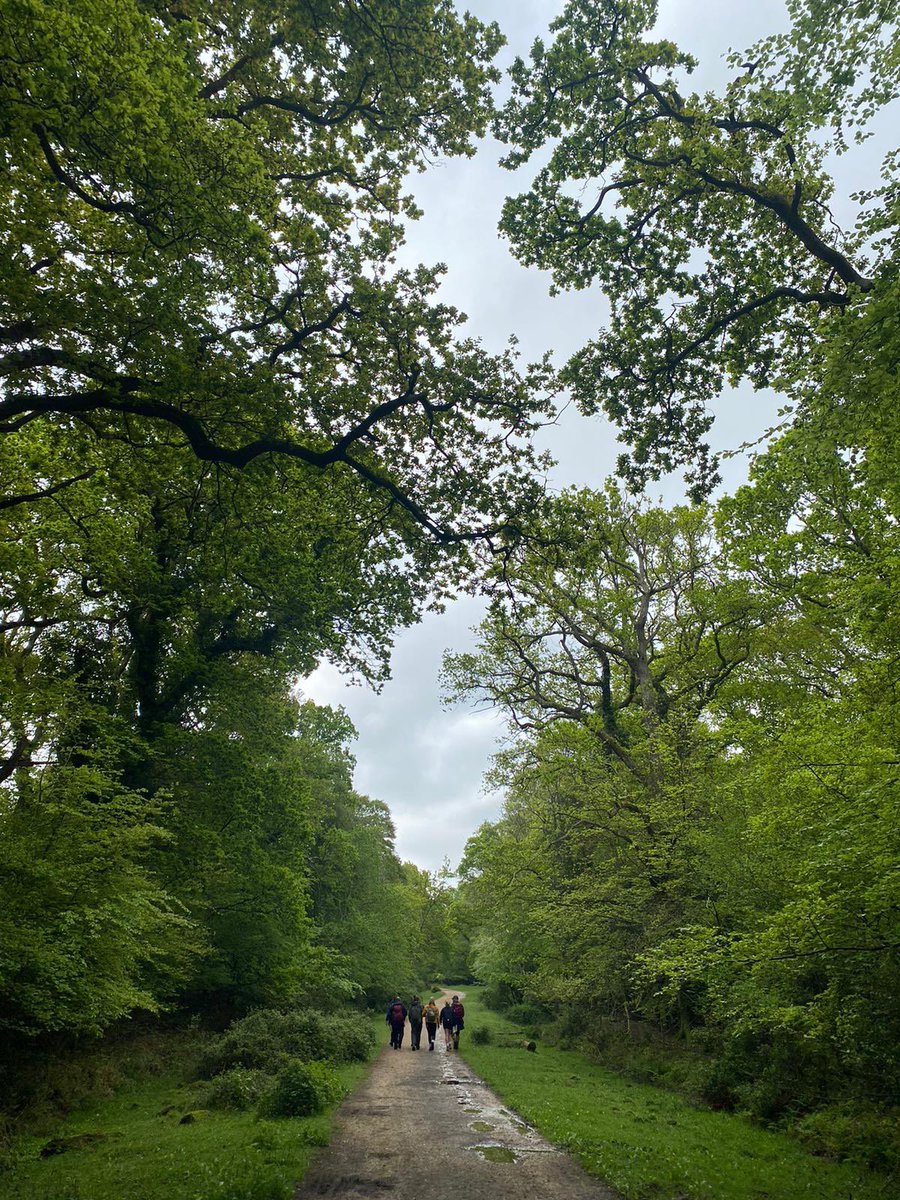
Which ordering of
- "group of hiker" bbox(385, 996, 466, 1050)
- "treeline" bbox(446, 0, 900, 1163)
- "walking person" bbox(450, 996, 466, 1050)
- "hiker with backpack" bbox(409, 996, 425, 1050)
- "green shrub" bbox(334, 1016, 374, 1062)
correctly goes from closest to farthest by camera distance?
"treeline" bbox(446, 0, 900, 1163), "green shrub" bbox(334, 1016, 374, 1062), "group of hiker" bbox(385, 996, 466, 1050), "walking person" bbox(450, 996, 466, 1050), "hiker with backpack" bbox(409, 996, 425, 1050)

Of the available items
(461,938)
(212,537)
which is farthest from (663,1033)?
(461,938)

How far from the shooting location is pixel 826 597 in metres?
21.9

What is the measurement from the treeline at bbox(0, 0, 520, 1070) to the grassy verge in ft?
6.36

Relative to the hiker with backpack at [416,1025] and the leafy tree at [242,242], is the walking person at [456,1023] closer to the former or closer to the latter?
the hiker with backpack at [416,1025]

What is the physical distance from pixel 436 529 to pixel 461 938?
2896 inches

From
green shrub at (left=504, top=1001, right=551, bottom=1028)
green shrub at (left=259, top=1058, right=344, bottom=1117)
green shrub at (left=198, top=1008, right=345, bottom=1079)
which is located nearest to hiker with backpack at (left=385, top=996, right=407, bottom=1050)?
green shrub at (left=198, top=1008, right=345, bottom=1079)

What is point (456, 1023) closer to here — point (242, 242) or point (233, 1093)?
point (233, 1093)

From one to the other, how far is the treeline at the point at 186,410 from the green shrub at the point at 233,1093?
261 centimetres

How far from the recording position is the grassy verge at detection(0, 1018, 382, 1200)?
7.86m

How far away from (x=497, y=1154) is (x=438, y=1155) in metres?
0.92

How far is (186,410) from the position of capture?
966 cm

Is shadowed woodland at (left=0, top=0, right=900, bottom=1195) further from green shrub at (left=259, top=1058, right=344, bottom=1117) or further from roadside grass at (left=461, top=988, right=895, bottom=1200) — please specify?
green shrub at (left=259, top=1058, right=344, bottom=1117)

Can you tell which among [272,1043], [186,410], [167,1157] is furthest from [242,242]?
[272,1043]

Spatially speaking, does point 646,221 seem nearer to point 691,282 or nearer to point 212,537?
point 691,282
